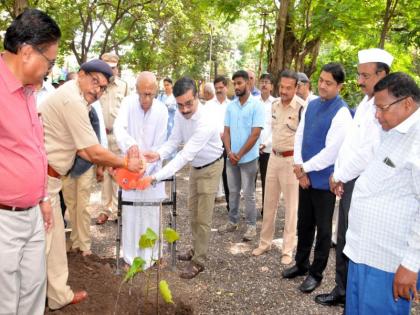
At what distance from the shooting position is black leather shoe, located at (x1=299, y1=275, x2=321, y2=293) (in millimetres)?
3920

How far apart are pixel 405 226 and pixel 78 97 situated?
241 centimetres

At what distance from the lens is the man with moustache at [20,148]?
82.1 inches

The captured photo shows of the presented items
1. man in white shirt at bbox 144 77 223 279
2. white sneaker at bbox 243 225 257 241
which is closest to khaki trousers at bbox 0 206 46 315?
man in white shirt at bbox 144 77 223 279

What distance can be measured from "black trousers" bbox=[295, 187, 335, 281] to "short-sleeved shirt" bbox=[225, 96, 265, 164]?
1412 mm

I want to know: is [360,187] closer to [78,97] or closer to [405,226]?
[405,226]

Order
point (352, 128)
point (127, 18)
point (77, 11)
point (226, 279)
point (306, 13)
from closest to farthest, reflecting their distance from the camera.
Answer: point (352, 128), point (226, 279), point (306, 13), point (77, 11), point (127, 18)

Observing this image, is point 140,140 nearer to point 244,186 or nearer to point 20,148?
point 244,186

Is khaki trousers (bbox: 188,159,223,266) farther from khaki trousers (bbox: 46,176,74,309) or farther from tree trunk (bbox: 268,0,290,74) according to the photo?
tree trunk (bbox: 268,0,290,74)

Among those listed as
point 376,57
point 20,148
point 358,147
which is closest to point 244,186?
point 358,147

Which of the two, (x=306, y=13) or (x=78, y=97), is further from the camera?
(x=306, y=13)

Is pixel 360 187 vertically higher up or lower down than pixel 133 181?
higher up

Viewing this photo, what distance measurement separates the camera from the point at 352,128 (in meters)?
3.44

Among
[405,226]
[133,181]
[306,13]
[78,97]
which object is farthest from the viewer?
[306,13]

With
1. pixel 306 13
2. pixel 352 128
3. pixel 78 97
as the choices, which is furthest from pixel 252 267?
pixel 306 13
